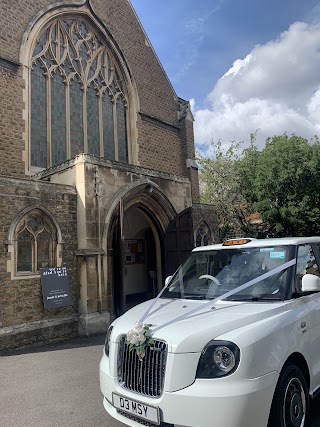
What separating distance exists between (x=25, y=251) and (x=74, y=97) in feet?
23.2

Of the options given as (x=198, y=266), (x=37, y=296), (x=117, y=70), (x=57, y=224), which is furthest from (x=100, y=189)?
(x=117, y=70)

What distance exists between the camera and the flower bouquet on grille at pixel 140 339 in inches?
123

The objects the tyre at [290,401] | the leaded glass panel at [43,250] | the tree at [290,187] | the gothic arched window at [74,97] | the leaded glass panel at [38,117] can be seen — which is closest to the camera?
the tyre at [290,401]

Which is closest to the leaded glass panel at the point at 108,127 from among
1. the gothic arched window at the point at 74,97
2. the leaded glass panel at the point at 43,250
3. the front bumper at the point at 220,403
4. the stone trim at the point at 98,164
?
the gothic arched window at the point at 74,97

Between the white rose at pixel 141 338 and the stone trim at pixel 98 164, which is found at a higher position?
the stone trim at pixel 98 164

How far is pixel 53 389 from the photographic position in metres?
5.18

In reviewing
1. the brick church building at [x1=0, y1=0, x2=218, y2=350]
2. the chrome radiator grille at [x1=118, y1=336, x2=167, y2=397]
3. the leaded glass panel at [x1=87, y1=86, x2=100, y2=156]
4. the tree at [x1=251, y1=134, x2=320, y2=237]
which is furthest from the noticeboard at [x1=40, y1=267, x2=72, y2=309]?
the tree at [x1=251, y1=134, x2=320, y2=237]

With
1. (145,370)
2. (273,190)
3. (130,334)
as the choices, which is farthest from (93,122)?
(145,370)

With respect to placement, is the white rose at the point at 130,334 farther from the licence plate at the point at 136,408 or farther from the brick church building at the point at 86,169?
the brick church building at the point at 86,169

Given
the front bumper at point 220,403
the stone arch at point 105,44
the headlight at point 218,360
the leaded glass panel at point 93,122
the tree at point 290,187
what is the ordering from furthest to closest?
the tree at point 290,187 < the leaded glass panel at point 93,122 < the stone arch at point 105,44 < the headlight at point 218,360 < the front bumper at point 220,403

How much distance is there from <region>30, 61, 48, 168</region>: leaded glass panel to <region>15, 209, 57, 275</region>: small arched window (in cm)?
372

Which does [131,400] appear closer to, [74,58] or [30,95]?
[30,95]

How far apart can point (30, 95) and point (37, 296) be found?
22.6 feet

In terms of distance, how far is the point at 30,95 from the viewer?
467 inches
